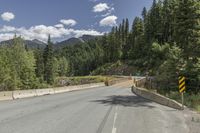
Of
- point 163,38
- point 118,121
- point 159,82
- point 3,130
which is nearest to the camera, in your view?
point 3,130

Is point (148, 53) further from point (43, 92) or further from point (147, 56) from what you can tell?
point (43, 92)

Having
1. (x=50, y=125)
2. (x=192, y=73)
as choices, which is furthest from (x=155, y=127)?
(x=192, y=73)

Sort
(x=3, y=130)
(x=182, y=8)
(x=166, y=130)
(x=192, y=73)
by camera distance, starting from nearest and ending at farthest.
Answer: (x=3, y=130), (x=166, y=130), (x=192, y=73), (x=182, y=8)

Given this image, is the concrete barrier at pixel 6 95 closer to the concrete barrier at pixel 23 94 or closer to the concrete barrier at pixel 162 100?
the concrete barrier at pixel 23 94

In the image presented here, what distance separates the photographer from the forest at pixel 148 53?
31391mm

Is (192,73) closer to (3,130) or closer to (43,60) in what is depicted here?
(3,130)

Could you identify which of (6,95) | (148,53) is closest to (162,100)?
(6,95)

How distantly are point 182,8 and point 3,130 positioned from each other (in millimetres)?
27366

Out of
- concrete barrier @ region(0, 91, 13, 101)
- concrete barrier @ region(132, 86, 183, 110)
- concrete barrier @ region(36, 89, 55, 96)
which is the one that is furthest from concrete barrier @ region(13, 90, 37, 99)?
concrete barrier @ region(132, 86, 183, 110)

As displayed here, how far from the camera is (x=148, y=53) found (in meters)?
116

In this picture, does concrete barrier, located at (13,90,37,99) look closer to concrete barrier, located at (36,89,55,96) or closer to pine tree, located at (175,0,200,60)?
concrete barrier, located at (36,89,55,96)

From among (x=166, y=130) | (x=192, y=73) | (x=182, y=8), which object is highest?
(x=182, y=8)

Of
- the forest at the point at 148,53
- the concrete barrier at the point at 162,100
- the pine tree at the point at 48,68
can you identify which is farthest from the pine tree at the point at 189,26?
the pine tree at the point at 48,68

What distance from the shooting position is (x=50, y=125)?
12.8m
